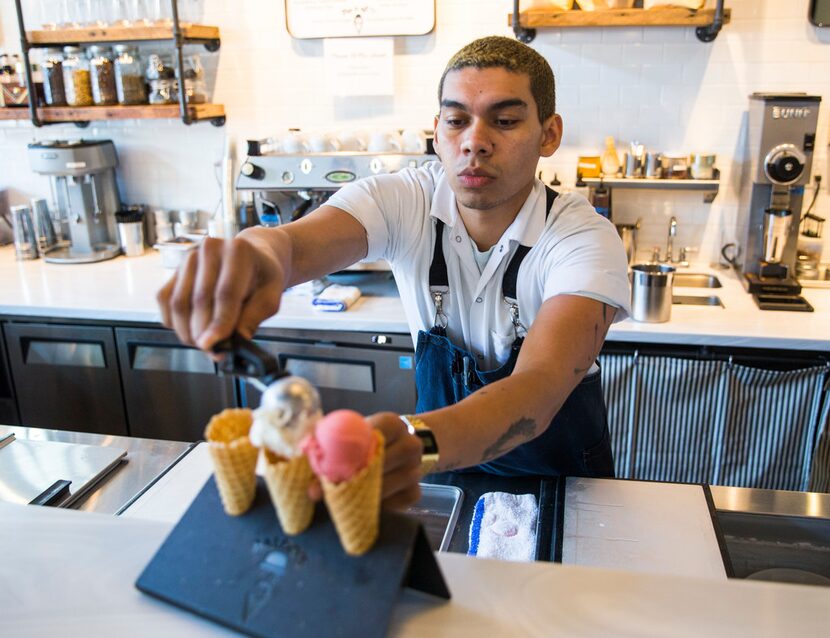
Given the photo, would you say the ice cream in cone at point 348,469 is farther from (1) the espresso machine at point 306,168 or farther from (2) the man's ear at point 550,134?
(1) the espresso machine at point 306,168

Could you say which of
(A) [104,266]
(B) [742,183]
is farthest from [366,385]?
(B) [742,183]

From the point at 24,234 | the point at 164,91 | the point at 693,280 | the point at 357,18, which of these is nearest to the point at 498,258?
the point at 693,280

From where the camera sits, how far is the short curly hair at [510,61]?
5.03ft

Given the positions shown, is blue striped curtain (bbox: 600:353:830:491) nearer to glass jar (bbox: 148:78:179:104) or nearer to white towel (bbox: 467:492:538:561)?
white towel (bbox: 467:492:538:561)

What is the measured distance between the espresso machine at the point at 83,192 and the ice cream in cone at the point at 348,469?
3041 mm

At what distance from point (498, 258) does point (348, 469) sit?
1.02m

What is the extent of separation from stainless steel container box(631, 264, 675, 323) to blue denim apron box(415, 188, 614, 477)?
2.74 feet

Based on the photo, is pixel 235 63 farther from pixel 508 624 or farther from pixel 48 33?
pixel 508 624

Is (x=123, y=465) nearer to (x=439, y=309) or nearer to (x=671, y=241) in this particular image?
(x=439, y=309)

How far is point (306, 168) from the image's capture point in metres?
2.81

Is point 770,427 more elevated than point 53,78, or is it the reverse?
point 53,78

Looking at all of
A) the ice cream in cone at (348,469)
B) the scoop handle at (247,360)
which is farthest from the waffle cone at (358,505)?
the scoop handle at (247,360)

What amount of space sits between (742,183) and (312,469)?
2.88 meters

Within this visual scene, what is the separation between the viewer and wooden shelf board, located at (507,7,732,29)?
2.70 m
